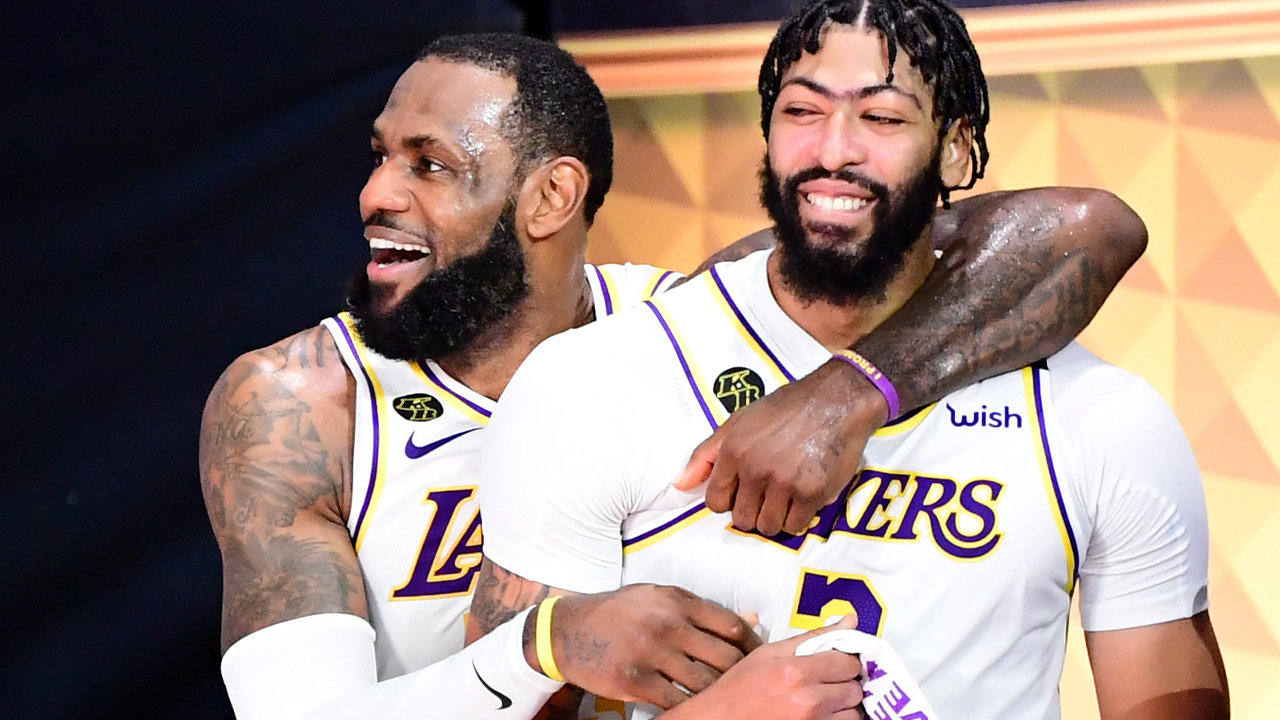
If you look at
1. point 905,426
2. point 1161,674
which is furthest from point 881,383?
point 1161,674

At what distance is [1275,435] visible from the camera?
287 centimetres

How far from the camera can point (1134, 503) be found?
1787 mm

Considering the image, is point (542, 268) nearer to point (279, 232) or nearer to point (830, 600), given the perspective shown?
point (279, 232)

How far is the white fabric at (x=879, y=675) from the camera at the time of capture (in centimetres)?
149

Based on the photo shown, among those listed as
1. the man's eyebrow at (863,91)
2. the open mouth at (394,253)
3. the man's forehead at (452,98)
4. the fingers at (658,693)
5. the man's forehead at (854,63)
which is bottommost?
the fingers at (658,693)

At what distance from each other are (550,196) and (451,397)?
405 mm

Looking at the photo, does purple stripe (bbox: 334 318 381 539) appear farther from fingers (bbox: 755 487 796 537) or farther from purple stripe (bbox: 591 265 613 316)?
fingers (bbox: 755 487 796 537)

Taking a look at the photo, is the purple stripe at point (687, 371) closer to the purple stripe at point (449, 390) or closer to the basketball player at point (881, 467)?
the basketball player at point (881, 467)

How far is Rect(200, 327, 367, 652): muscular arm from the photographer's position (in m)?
2.06

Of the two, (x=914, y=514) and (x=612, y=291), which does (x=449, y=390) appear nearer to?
(x=612, y=291)

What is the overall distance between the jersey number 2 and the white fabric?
0.15m

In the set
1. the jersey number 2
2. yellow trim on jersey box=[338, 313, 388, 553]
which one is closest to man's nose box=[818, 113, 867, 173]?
the jersey number 2

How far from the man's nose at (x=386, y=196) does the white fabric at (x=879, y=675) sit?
1.10 metres

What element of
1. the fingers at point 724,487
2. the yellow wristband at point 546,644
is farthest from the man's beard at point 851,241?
the yellow wristband at point 546,644
